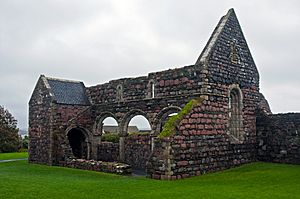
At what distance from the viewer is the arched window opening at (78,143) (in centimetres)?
2509

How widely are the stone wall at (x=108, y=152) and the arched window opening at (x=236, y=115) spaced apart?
24.0ft

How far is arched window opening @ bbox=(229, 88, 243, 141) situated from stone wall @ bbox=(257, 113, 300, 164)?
153 centimetres

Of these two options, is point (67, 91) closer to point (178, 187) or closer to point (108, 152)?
point (108, 152)

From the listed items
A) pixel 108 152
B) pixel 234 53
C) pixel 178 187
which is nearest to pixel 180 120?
pixel 178 187

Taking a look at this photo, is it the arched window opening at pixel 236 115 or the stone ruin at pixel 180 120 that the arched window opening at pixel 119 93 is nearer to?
the stone ruin at pixel 180 120

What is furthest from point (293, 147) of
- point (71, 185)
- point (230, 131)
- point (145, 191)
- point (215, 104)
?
point (71, 185)

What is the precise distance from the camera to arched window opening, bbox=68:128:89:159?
82.3ft

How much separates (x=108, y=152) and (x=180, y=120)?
8.97 meters

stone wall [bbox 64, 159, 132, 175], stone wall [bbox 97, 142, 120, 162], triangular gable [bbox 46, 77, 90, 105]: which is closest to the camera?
stone wall [bbox 64, 159, 132, 175]

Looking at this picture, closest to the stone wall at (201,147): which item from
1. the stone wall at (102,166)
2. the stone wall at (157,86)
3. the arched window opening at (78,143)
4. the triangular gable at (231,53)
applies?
the stone wall at (157,86)

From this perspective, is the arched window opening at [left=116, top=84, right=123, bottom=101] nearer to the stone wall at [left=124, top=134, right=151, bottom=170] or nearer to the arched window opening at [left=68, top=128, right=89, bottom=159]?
the stone wall at [left=124, top=134, right=151, bottom=170]

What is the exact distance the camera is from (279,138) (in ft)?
64.2

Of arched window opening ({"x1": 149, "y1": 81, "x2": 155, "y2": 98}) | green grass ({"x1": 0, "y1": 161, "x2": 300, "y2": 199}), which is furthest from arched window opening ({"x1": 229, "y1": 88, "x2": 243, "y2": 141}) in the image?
arched window opening ({"x1": 149, "y1": 81, "x2": 155, "y2": 98})

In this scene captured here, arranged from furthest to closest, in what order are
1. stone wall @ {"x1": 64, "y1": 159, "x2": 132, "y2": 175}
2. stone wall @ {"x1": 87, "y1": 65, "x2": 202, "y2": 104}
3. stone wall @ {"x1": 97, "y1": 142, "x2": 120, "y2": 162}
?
stone wall @ {"x1": 97, "y1": 142, "x2": 120, "y2": 162}, stone wall @ {"x1": 87, "y1": 65, "x2": 202, "y2": 104}, stone wall @ {"x1": 64, "y1": 159, "x2": 132, "y2": 175}
